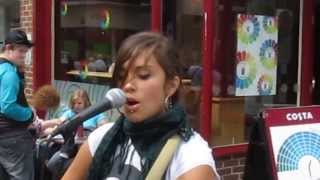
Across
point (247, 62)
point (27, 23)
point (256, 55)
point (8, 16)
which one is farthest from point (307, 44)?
point (8, 16)

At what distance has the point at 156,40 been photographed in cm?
198

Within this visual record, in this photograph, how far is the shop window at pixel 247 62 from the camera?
19.9 ft

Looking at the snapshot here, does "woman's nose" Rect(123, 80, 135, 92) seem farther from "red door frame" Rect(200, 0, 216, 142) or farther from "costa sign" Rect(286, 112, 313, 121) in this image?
"red door frame" Rect(200, 0, 216, 142)

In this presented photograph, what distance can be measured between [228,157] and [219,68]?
Answer: 0.85 m

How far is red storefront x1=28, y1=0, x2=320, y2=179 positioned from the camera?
6.01 m

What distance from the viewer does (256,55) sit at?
20.5ft

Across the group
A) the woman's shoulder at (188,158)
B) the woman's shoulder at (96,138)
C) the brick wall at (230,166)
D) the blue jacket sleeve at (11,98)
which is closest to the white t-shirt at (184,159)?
the woman's shoulder at (188,158)

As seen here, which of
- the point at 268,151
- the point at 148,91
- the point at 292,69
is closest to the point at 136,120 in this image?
the point at 148,91

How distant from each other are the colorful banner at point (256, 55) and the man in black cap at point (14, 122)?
1.99m

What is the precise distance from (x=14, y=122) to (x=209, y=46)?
1.82m

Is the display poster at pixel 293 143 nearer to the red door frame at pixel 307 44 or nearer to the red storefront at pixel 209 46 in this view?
the red storefront at pixel 209 46

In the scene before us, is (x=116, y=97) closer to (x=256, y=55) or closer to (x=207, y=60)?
(x=207, y=60)

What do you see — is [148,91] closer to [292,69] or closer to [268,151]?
[268,151]

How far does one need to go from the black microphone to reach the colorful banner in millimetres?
4349
